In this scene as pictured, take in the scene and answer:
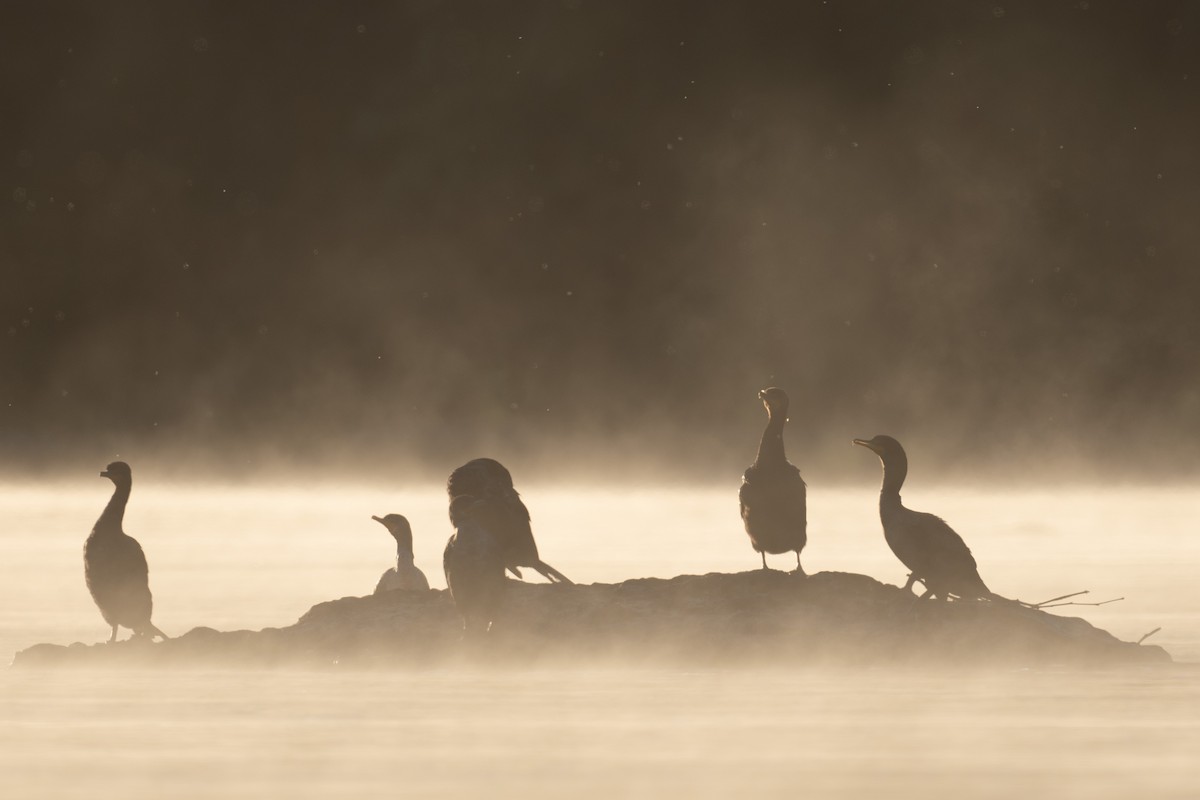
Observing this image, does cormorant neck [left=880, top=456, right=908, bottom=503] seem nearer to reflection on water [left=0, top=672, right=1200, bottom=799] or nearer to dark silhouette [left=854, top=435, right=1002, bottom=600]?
dark silhouette [left=854, top=435, right=1002, bottom=600]

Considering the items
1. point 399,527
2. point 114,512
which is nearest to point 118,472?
point 114,512

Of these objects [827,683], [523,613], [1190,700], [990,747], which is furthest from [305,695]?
[1190,700]

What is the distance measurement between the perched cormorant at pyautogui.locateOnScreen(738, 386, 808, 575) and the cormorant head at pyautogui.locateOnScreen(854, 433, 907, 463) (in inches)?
36.4

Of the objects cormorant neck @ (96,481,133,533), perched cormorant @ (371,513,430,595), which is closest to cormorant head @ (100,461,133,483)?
cormorant neck @ (96,481,133,533)

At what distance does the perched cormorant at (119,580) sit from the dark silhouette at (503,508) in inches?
151

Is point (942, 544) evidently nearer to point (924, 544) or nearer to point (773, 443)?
point (924, 544)

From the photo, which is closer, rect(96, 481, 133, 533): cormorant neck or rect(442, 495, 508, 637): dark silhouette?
rect(442, 495, 508, 637): dark silhouette

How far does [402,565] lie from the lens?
26.6 metres

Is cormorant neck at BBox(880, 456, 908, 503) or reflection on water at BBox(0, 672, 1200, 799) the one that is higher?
cormorant neck at BBox(880, 456, 908, 503)

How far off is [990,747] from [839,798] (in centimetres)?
283

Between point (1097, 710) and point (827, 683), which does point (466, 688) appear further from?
point (1097, 710)

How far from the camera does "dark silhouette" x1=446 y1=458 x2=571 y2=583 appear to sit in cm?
2316

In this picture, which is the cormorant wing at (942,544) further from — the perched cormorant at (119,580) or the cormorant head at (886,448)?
the perched cormorant at (119,580)

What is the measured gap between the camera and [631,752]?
48.6 ft
